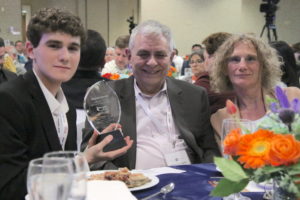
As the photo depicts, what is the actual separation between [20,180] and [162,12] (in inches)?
494

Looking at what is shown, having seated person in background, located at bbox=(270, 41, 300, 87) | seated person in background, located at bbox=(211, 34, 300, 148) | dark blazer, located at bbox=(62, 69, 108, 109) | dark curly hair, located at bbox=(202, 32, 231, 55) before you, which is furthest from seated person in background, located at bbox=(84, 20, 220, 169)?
seated person in background, located at bbox=(270, 41, 300, 87)

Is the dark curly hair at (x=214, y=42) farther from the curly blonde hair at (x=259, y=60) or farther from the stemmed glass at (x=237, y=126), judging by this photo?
the stemmed glass at (x=237, y=126)

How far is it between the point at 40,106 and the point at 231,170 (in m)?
0.94

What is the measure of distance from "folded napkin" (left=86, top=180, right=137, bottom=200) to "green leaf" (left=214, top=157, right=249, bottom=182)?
1.04ft

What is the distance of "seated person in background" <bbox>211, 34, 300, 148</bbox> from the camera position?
246 cm

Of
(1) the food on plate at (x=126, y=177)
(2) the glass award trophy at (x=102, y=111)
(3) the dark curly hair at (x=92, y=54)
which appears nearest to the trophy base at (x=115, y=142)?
(2) the glass award trophy at (x=102, y=111)

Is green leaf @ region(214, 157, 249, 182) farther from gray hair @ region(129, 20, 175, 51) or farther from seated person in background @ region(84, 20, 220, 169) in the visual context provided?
gray hair @ region(129, 20, 175, 51)

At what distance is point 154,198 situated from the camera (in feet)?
4.40

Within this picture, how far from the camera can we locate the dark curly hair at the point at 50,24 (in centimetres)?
170

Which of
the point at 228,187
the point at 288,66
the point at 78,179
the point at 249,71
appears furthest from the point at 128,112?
the point at 288,66

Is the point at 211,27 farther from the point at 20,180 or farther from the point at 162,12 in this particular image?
the point at 20,180

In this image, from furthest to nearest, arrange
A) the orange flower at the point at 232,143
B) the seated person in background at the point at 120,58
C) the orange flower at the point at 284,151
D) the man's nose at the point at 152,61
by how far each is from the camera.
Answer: the seated person in background at the point at 120,58, the man's nose at the point at 152,61, the orange flower at the point at 232,143, the orange flower at the point at 284,151

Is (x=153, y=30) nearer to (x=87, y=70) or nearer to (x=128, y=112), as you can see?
(x=128, y=112)

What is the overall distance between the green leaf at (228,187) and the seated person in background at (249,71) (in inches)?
54.4
